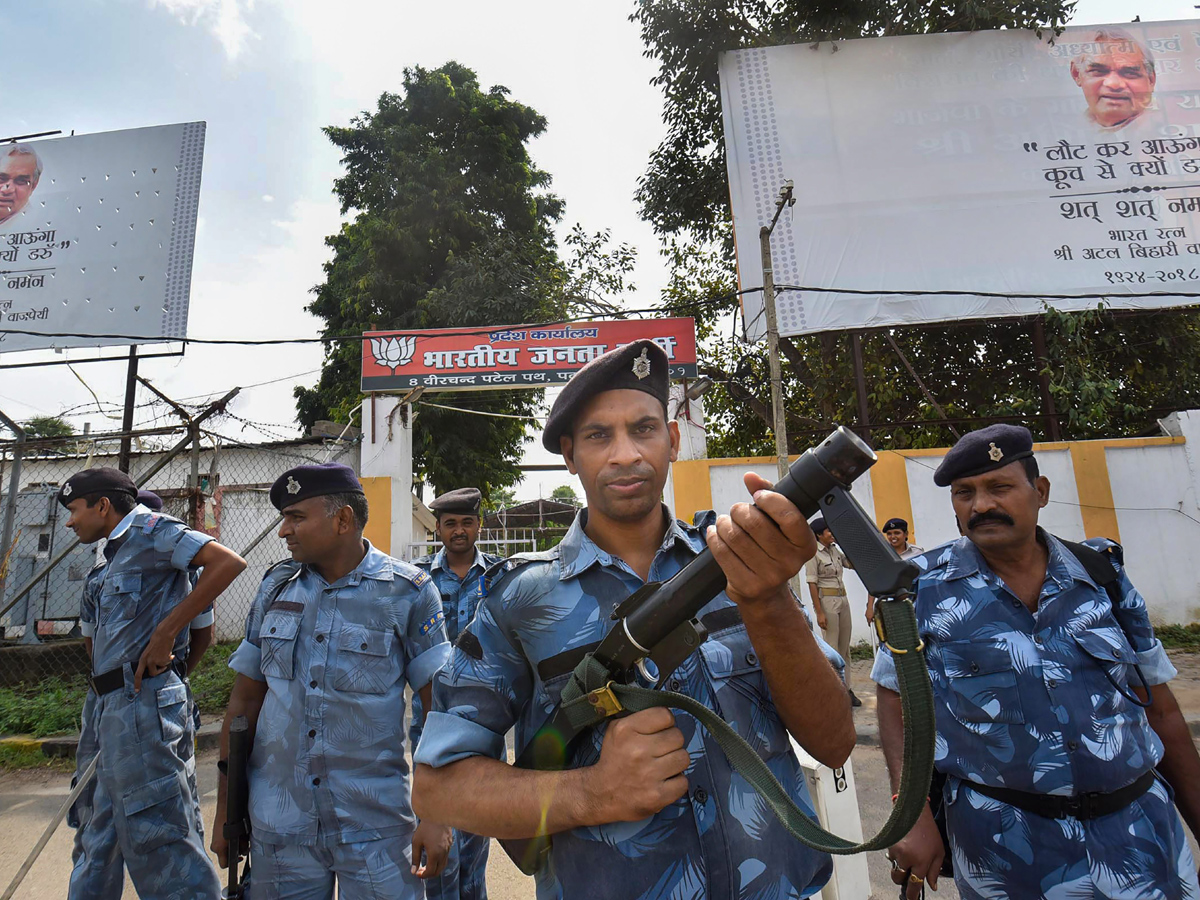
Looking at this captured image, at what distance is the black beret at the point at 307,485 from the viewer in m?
2.50

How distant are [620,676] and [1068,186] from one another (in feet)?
37.9

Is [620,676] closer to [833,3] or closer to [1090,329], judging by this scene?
[1090,329]

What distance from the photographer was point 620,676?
101 centimetres

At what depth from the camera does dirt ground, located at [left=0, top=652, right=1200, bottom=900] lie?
327cm

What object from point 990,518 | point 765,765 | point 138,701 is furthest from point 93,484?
point 990,518

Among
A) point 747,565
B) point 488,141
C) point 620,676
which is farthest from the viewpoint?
point 488,141

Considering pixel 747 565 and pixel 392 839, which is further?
pixel 392 839

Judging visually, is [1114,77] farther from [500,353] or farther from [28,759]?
[28,759]

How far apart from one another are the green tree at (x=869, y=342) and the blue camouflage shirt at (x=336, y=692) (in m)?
7.15

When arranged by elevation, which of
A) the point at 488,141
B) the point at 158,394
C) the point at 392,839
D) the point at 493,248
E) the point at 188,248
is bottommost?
the point at 392,839

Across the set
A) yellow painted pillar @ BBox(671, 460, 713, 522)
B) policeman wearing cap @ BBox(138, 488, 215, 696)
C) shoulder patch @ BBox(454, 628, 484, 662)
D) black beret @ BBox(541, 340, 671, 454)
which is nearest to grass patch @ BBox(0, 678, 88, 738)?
policeman wearing cap @ BBox(138, 488, 215, 696)

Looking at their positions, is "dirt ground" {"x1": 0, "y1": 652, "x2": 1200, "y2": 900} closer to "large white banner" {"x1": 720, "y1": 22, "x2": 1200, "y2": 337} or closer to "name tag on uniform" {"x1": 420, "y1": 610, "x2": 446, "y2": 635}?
"name tag on uniform" {"x1": 420, "y1": 610, "x2": 446, "y2": 635}

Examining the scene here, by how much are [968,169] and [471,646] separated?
11.0 meters

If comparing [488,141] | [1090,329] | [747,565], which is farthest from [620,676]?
[488,141]
